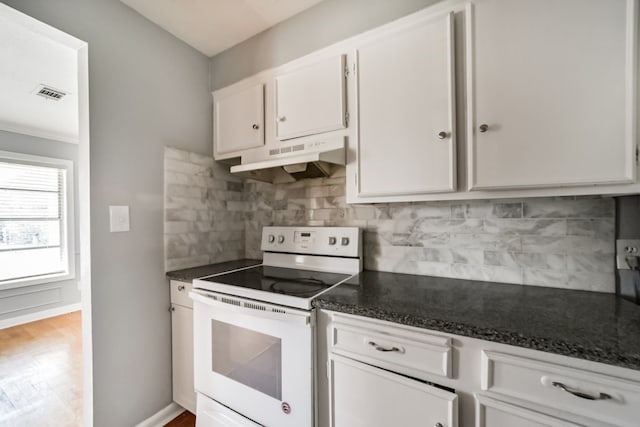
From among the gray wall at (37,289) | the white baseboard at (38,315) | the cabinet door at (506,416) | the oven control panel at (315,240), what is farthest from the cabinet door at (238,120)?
the white baseboard at (38,315)

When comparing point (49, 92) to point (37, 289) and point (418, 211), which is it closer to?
point (37, 289)

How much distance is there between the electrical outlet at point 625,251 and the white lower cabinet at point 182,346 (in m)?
2.02

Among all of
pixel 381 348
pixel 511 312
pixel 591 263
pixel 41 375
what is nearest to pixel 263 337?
pixel 381 348

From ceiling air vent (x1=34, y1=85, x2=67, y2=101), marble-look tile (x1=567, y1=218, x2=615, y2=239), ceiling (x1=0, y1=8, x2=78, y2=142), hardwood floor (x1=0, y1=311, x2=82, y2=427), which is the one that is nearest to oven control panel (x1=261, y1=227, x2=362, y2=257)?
marble-look tile (x1=567, y1=218, x2=615, y2=239)

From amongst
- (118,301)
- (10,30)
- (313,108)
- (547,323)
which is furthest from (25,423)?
(547,323)

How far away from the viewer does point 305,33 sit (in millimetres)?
1641

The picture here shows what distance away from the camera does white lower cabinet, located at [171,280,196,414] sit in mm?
1573

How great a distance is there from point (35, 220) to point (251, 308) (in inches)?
168

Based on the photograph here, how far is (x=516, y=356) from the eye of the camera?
74 centimetres

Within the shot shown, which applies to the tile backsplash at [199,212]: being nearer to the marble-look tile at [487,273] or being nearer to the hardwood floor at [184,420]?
the hardwood floor at [184,420]

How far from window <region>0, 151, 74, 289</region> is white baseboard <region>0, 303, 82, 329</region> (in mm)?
414

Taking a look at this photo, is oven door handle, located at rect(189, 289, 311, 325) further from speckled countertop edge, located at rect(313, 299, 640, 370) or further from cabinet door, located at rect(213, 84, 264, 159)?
cabinet door, located at rect(213, 84, 264, 159)

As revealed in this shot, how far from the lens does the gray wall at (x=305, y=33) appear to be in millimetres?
1420

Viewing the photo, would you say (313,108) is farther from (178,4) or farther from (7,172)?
(7,172)
